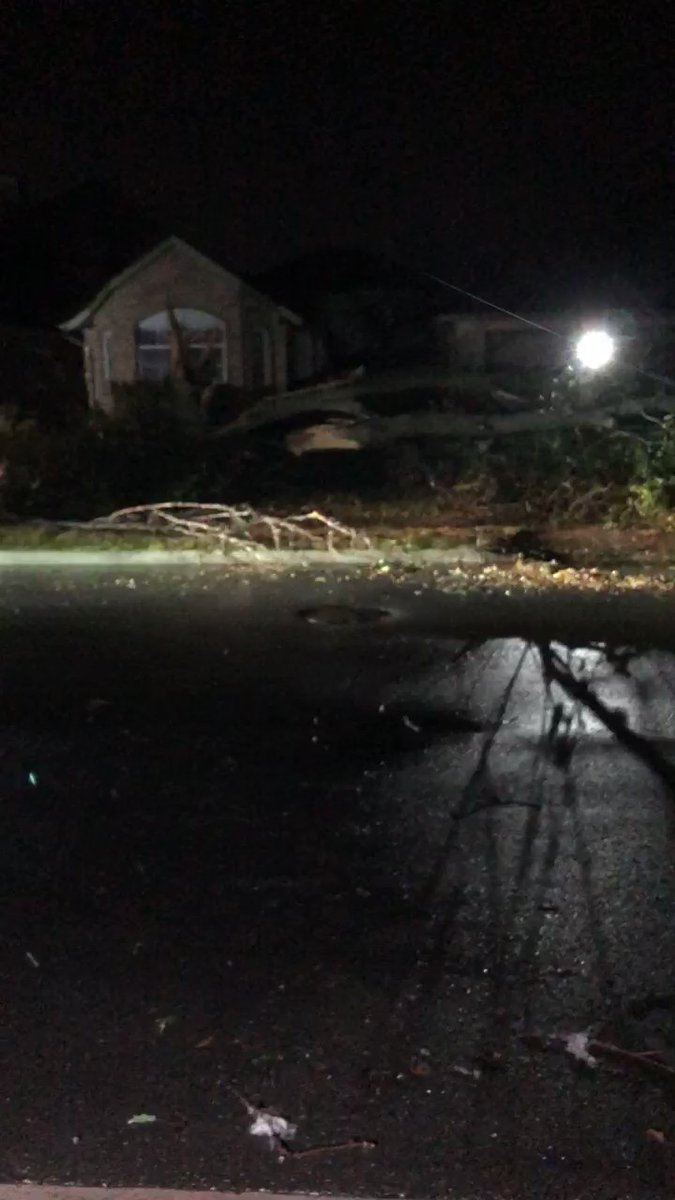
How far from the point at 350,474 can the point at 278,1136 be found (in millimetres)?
14331

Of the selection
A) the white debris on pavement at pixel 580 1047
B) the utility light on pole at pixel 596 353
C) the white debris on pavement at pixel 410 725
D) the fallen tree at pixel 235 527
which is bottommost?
the white debris on pavement at pixel 580 1047

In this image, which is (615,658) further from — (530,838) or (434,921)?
(434,921)

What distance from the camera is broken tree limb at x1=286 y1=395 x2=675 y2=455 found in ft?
50.6

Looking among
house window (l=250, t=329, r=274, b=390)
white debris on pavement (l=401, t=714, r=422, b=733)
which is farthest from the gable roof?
white debris on pavement (l=401, t=714, r=422, b=733)

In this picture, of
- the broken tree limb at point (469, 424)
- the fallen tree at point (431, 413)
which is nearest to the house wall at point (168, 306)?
the fallen tree at point (431, 413)

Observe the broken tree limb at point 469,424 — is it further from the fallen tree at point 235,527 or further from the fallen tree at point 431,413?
the fallen tree at point 235,527

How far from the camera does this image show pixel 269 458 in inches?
686

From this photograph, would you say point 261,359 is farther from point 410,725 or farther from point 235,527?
point 410,725

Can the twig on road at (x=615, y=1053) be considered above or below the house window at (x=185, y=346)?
below

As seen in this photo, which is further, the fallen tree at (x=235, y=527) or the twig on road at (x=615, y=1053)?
the fallen tree at (x=235, y=527)

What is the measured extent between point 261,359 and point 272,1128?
22024 mm

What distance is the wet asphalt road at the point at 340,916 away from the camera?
10.8 ft

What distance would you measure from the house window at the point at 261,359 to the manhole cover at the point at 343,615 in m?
14.4

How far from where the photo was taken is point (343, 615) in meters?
10.2
